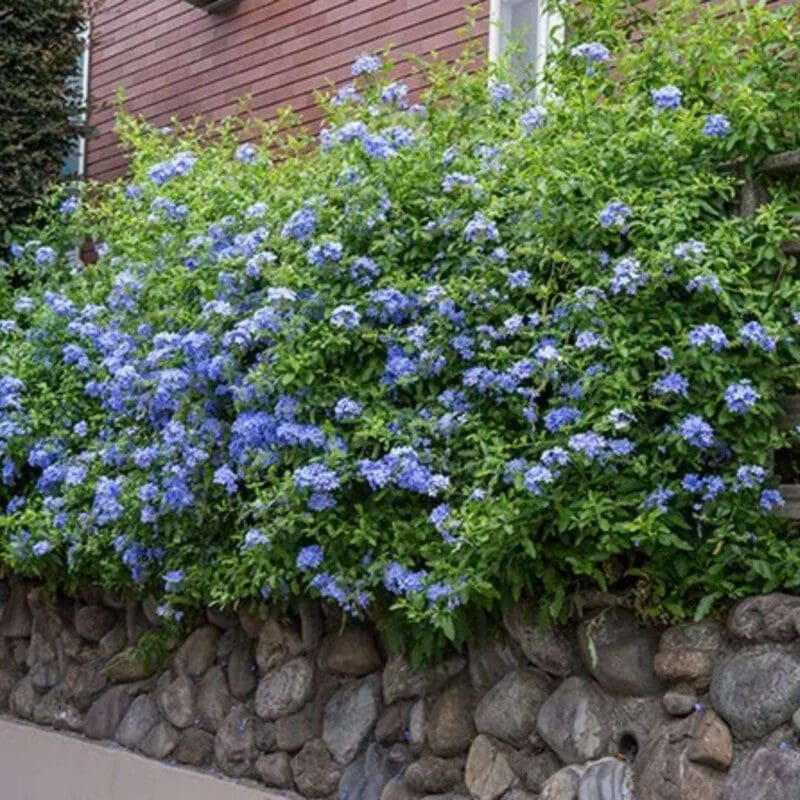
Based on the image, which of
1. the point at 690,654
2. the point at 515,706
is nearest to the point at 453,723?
the point at 515,706

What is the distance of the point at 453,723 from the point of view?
412 cm

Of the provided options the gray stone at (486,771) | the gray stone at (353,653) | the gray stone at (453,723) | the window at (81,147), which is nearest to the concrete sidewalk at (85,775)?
the gray stone at (353,653)

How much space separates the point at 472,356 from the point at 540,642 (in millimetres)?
890

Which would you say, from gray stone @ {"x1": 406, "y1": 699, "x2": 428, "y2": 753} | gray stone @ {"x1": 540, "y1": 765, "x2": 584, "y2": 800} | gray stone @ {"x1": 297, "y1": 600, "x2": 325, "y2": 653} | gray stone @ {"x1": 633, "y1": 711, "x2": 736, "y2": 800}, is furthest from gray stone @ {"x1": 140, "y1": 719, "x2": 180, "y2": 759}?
gray stone @ {"x1": 633, "y1": 711, "x2": 736, "y2": 800}

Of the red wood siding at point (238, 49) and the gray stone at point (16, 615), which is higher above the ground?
the red wood siding at point (238, 49)

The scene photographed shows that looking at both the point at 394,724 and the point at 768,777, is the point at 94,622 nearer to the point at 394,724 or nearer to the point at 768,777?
the point at 394,724

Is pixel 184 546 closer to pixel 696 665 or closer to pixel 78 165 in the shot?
pixel 696 665

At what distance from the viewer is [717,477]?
11.6ft

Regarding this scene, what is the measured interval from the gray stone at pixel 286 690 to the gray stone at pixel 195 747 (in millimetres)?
371

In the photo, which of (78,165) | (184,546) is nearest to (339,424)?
(184,546)

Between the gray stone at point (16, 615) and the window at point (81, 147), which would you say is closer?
the gray stone at point (16, 615)

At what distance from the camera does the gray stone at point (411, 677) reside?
4219mm

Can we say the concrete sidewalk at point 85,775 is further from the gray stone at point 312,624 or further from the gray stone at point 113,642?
the gray stone at point 312,624

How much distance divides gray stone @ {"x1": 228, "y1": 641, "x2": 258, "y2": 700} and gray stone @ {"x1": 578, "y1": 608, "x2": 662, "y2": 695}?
1626 mm
